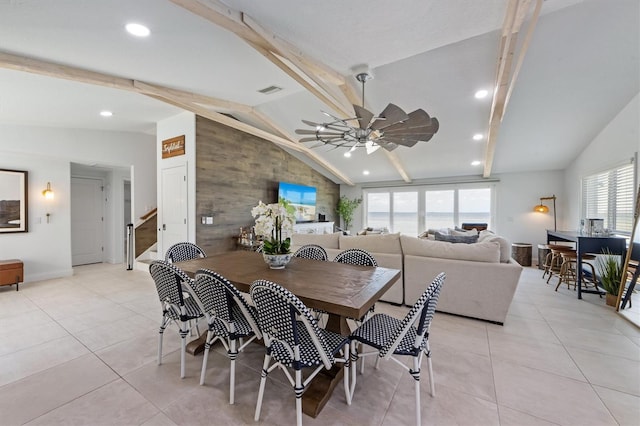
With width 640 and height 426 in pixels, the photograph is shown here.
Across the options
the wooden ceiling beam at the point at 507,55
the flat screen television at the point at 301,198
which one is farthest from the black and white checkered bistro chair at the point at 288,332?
the flat screen television at the point at 301,198

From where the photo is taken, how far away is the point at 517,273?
3.02 metres

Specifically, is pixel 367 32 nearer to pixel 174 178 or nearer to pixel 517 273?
pixel 517 273

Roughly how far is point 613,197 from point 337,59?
16.2 feet

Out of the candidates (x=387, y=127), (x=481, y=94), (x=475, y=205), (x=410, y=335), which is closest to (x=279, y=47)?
(x=387, y=127)

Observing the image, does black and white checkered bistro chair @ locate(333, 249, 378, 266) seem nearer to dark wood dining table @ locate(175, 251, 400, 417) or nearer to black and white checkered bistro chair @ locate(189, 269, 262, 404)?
dark wood dining table @ locate(175, 251, 400, 417)

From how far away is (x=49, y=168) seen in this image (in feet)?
16.4

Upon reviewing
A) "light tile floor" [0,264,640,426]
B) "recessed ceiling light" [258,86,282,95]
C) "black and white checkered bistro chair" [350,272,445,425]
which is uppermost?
"recessed ceiling light" [258,86,282,95]

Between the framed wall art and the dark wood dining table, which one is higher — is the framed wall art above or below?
above

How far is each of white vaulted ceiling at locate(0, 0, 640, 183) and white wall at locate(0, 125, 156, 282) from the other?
300 millimetres

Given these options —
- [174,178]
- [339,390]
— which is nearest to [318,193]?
[174,178]

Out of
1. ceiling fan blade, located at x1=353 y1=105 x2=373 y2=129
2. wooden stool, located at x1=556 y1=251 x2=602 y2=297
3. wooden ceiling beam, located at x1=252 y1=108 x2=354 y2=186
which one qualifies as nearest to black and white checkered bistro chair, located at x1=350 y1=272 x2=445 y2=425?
ceiling fan blade, located at x1=353 y1=105 x2=373 y2=129

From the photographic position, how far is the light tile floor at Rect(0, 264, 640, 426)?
5.66 feet

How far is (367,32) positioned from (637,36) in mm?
3039

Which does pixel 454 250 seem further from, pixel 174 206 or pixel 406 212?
pixel 406 212
